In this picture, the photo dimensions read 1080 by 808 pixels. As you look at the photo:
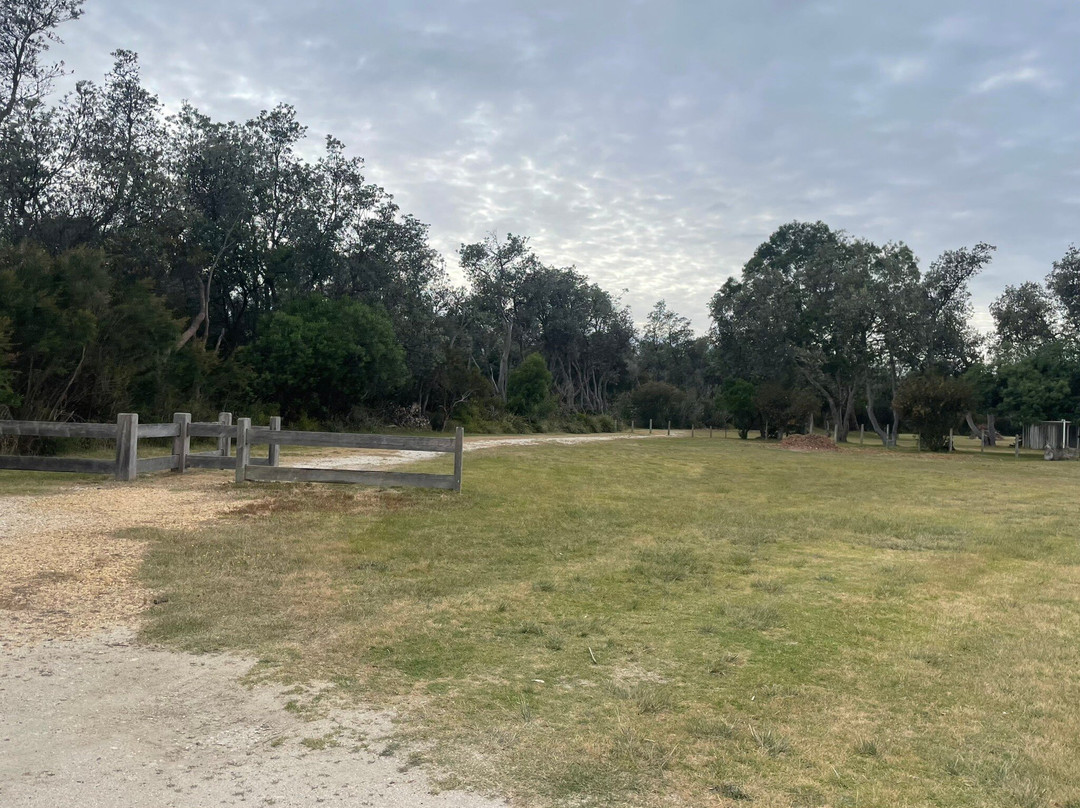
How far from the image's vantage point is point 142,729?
4180mm

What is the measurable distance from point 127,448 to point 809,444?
130 ft

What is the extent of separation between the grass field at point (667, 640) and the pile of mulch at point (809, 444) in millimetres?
33030

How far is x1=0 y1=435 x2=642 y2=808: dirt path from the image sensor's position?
11.5ft

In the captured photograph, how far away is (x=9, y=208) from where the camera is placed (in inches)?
1035

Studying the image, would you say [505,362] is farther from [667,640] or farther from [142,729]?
[142,729]

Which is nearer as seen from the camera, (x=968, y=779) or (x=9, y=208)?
(x=968, y=779)

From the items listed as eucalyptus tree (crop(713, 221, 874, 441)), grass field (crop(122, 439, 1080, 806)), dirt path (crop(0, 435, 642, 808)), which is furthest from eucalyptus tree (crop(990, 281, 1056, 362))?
dirt path (crop(0, 435, 642, 808))

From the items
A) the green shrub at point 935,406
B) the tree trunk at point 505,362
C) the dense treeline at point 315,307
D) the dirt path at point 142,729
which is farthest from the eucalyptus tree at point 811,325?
the dirt path at point 142,729

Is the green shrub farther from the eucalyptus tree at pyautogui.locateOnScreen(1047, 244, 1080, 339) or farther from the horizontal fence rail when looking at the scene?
the horizontal fence rail

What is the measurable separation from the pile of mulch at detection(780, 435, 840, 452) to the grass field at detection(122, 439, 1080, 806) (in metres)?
33.0

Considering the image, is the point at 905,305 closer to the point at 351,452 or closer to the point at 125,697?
the point at 351,452

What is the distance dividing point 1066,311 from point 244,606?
5759 cm

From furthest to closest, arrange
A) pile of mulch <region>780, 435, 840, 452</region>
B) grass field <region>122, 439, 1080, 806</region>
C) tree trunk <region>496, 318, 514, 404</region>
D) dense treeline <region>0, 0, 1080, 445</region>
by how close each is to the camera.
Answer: tree trunk <region>496, 318, 514, 404</region> < pile of mulch <region>780, 435, 840, 452</region> < dense treeline <region>0, 0, 1080, 445</region> < grass field <region>122, 439, 1080, 806</region>

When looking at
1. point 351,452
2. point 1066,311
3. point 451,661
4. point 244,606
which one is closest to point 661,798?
point 451,661
